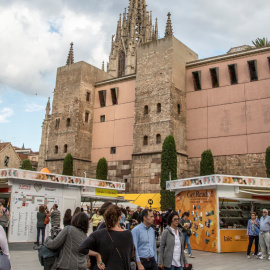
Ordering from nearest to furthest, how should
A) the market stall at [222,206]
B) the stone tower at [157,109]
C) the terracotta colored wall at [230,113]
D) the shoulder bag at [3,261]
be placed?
the shoulder bag at [3,261], the market stall at [222,206], the terracotta colored wall at [230,113], the stone tower at [157,109]

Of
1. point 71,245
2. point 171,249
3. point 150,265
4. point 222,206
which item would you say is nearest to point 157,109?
point 222,206

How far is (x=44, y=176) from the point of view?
1430cm

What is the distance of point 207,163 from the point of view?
25375 millimetres

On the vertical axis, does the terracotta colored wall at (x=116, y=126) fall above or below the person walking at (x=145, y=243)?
above

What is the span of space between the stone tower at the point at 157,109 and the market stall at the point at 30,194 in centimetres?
1282

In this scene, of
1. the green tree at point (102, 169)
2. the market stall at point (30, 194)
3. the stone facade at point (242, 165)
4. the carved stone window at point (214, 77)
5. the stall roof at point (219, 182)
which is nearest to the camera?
the stall roof at point (219, 182)

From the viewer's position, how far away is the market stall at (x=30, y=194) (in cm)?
1323

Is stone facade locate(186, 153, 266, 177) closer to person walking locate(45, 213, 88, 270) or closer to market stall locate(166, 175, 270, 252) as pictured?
market stall locate(166, 175, 270, 252)

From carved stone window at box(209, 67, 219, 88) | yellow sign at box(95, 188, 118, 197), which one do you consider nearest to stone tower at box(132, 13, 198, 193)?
carved stone window at box(209, 67, 219, 88)

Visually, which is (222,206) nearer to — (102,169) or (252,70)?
(252,70)

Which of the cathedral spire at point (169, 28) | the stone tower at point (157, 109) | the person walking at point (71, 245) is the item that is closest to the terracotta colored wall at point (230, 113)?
the stone tower at point (157, 109)

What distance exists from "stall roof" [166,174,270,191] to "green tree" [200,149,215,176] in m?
10.8

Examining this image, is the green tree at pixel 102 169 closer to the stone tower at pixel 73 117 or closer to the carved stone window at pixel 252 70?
the stone tower at pixel 73 117

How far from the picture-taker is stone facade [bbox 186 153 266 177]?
2519cm
